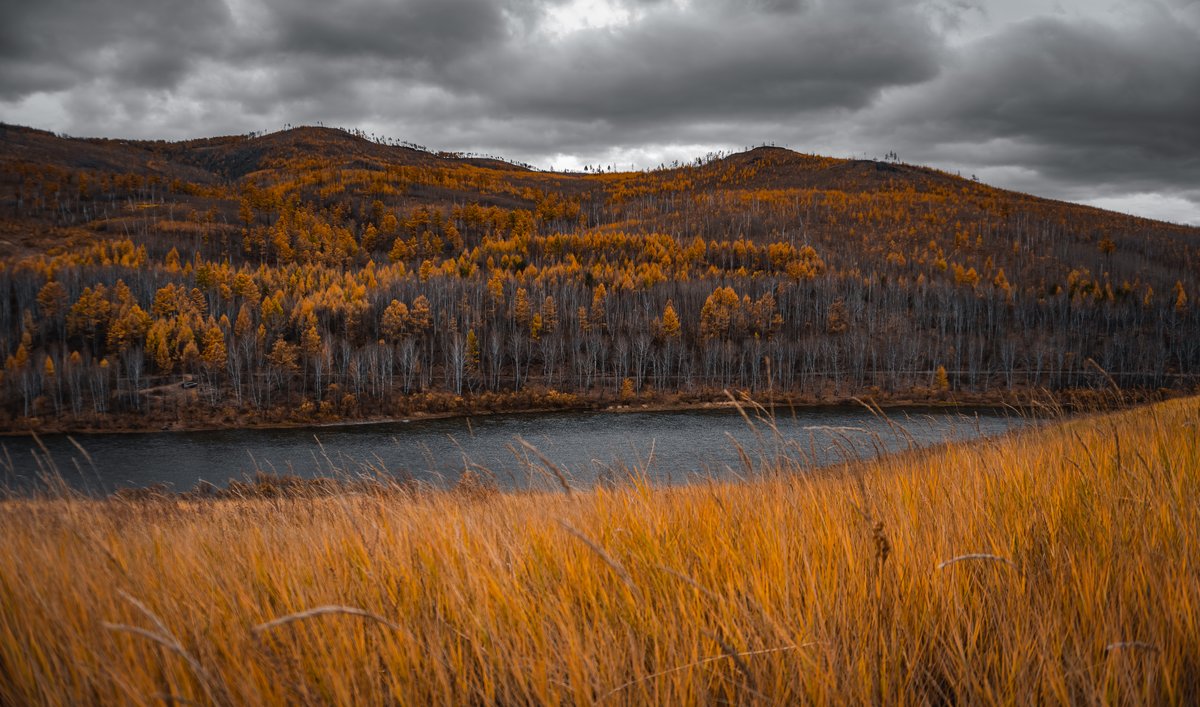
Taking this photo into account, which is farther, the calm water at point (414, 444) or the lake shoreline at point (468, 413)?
the lake shoreline at point (468, 413)

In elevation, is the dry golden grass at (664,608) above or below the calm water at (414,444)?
above

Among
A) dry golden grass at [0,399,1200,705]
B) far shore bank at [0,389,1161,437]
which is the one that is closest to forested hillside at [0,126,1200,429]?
far shore bank at [0,389,1161,437]

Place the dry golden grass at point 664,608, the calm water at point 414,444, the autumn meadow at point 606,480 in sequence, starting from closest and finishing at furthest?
the dry golden grass at point 664,608 → the autumn meadow at point 606,480 → the calm water at point 414,444

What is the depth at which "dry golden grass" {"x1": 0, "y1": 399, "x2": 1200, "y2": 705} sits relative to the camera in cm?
136

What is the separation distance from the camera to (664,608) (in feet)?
5.72

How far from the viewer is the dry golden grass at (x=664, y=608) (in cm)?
136

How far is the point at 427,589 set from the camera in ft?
6.47

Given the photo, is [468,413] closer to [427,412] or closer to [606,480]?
[427,412]

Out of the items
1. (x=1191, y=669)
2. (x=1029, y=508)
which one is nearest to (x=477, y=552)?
(x=1191, y=669)

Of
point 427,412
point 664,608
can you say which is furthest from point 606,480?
point 427,412

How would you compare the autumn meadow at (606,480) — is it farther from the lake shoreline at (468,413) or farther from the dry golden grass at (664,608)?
the lake shoreline at (468,413)

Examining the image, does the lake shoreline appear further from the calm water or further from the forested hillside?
the calm water

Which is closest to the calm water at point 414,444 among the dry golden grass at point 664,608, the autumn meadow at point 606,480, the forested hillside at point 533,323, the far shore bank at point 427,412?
the far shore bank at point 427,412

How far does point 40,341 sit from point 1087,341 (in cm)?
15658
